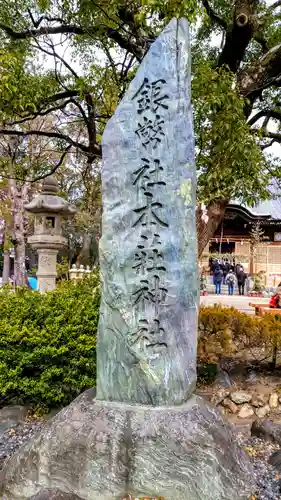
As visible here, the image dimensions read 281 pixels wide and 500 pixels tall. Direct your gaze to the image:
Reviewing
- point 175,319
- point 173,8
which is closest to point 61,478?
point 175,319

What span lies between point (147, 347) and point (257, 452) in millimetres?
1666

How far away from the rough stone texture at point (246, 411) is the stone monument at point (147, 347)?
2585 mm

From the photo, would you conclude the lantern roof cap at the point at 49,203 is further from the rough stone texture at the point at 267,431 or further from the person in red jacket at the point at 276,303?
the rough stone texture at the point at 267,431

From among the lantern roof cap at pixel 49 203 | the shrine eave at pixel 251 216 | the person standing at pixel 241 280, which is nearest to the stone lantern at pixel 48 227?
the lantern roof cap at pixel 49 203

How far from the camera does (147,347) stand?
2811 mm

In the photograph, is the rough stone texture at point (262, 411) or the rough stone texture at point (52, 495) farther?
the rough stone texture at point (262, 411)

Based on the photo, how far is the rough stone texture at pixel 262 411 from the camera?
5215 millimetres

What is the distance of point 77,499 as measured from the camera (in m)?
2.42

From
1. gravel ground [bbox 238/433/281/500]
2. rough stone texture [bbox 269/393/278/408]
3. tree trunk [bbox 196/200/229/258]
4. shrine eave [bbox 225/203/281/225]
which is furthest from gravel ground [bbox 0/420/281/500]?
shrine eave [bbox 225/203/281/225]

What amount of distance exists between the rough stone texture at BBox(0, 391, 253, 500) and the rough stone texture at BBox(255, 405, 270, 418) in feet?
8.81

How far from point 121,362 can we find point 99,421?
0.41m

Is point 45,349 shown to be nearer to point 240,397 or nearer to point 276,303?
point 240,397

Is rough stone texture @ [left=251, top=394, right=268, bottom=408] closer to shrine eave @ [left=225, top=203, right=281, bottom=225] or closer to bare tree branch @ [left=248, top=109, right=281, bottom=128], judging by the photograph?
bare tree branch @ [left=248, top=109, right=281, bottom=128]

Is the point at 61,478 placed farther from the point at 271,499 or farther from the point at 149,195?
the point at 149,195
